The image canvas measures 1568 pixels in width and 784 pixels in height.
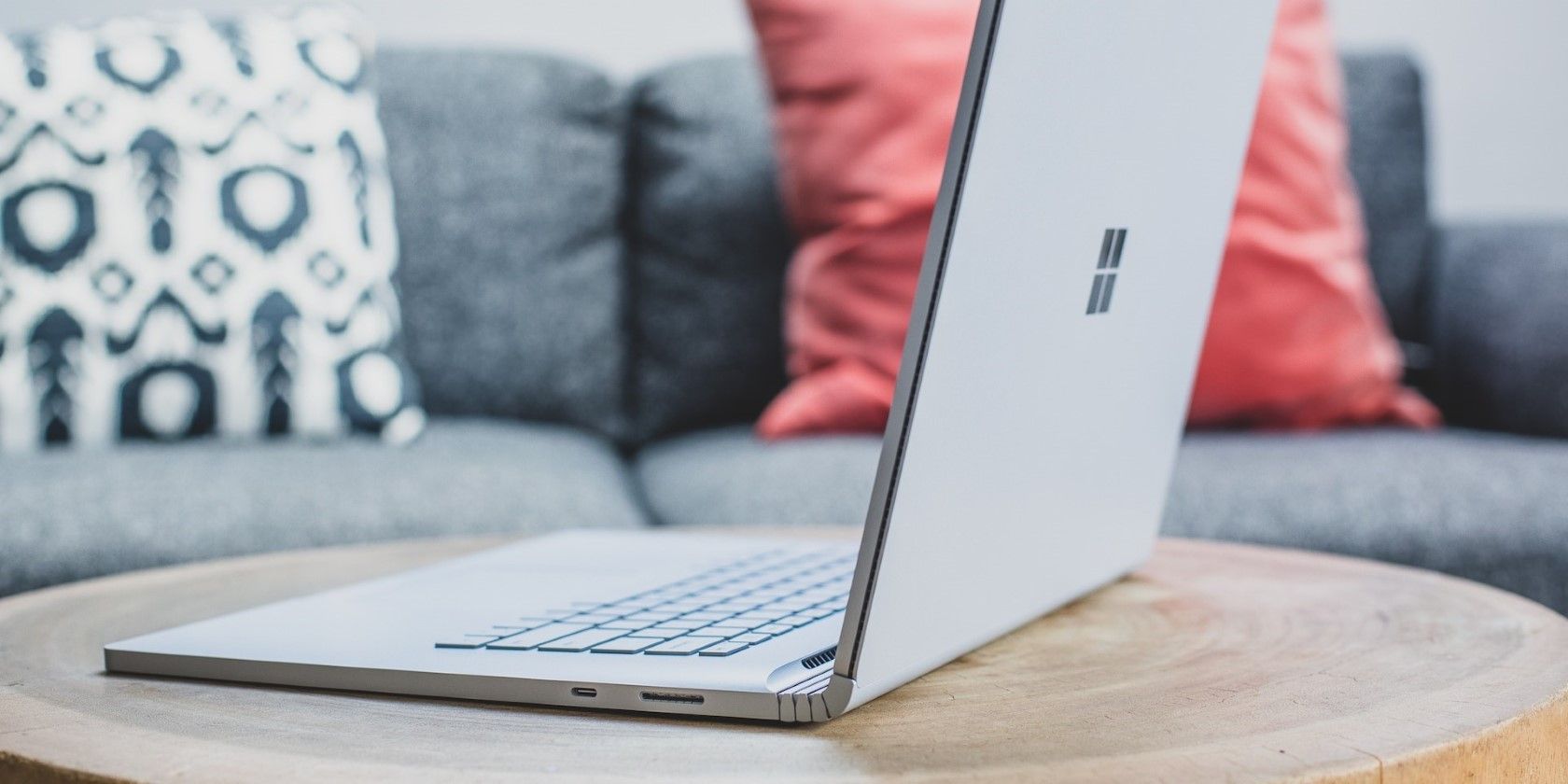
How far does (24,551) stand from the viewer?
1.09 meters

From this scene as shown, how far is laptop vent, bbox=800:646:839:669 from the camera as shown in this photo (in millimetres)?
475

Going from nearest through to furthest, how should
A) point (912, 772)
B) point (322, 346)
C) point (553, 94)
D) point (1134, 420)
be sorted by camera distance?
point (912, 772)
point (1134, 420)
point (322, 346)
point (553, 94)

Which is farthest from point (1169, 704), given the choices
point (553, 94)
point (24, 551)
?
point (553, 94)

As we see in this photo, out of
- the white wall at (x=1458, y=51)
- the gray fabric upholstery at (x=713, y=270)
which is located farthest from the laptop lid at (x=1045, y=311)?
the white wall at (x=1458, y=51)

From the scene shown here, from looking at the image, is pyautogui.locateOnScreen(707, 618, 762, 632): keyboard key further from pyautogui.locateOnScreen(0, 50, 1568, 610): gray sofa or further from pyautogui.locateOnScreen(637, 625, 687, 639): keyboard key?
pyautogui.locateOnScreen(0, 50, 1568, 610): gray sofa

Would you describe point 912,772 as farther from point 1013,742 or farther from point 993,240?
point 993,240

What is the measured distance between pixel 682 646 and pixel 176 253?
3.97 ft

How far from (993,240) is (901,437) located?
70 mm

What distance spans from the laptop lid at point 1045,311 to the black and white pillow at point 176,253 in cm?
107

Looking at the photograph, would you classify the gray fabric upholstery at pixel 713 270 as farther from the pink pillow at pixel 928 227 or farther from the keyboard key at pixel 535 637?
the keyboard key at pixel 535 637

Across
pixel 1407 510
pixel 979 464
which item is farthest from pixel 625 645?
pixel 1407 510

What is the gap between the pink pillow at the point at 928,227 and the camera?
1.53 meters

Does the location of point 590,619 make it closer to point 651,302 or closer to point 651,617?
point 651,617

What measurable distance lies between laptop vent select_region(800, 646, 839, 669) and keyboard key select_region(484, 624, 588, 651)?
0.33ft
